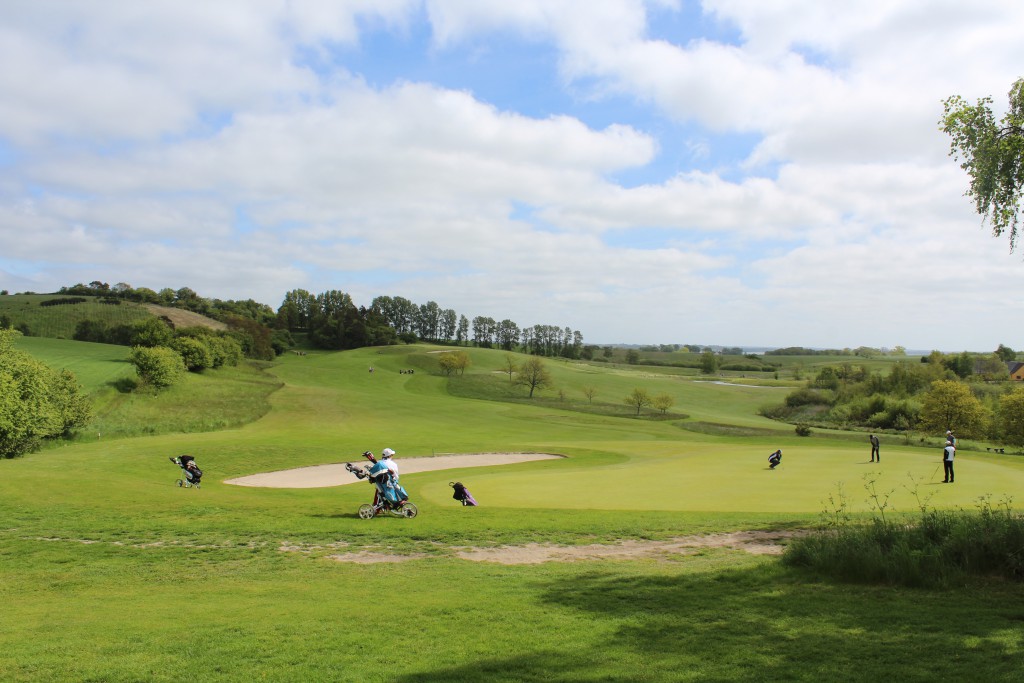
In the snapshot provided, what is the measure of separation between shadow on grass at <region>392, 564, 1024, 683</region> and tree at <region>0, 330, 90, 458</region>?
122 feet

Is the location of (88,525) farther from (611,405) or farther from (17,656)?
(611,405)

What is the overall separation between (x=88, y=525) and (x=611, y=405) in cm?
7768

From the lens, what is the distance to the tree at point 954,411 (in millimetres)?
66250

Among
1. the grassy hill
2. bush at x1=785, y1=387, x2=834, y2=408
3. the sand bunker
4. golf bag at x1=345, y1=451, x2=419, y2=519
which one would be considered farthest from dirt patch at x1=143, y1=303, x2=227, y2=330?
golf bag at x1=345, y1=451, x2=419, y2=519

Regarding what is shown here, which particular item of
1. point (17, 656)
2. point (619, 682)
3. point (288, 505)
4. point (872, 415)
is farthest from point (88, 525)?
point (872, 415)

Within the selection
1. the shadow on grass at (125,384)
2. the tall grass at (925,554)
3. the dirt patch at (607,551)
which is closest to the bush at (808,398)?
the shadow on grass at (125,384)

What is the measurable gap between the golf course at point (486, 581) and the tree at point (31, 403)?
2960mm

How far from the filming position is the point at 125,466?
30.6 meters

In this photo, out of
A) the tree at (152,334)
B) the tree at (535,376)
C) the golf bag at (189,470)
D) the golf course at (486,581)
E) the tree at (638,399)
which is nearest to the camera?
the golf course at (486,581)

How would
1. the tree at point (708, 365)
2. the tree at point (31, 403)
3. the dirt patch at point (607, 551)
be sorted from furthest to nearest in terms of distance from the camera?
the tree at point (708, 365) → the tree at point (31, 403) → the dirt patch at point (607, 551)

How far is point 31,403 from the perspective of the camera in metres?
36.7

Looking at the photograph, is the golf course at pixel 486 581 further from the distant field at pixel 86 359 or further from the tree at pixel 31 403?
the distant field at pixel 86 359

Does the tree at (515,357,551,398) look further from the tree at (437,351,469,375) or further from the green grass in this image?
the green grass

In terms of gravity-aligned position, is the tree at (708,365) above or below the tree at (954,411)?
above
